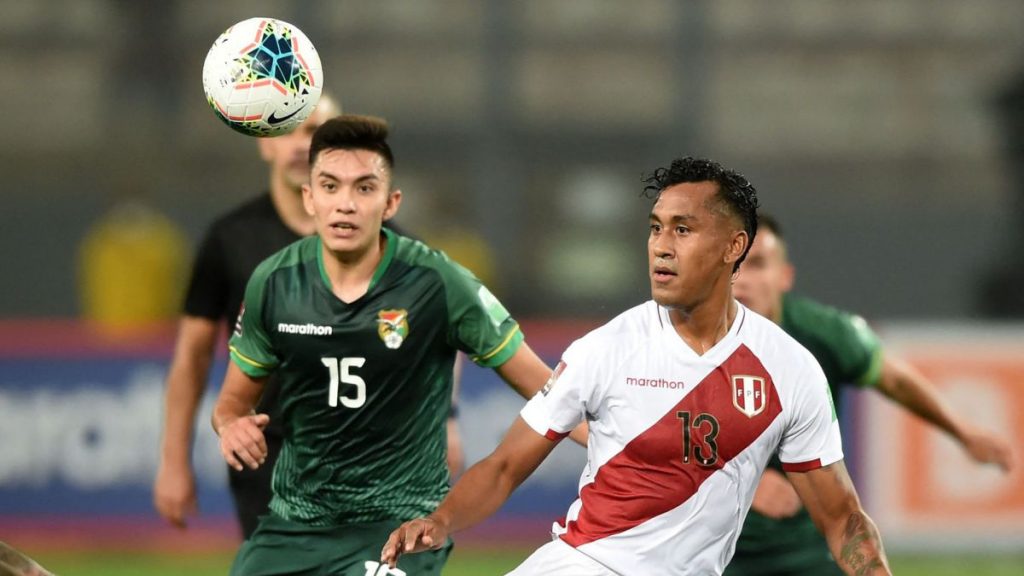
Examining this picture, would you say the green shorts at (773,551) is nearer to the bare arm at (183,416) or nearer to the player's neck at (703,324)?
the player's neck at (703,324)

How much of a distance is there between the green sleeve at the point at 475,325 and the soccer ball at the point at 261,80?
72cm

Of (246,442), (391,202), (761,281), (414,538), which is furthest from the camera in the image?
(761,281)

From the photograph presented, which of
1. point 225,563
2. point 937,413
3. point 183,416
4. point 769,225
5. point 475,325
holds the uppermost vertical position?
point 769,225

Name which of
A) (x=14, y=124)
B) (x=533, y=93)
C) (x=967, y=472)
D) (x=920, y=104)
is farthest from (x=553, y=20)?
(x=967, y=472)

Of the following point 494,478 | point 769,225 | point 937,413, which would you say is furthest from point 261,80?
point 937,413

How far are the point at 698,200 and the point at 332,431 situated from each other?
1.48 metres

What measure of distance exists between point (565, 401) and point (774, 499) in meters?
1.43

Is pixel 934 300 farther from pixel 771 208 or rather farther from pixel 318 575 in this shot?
pixel 318 575

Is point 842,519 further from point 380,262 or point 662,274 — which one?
point 380,262

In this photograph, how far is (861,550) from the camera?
4.78 metres

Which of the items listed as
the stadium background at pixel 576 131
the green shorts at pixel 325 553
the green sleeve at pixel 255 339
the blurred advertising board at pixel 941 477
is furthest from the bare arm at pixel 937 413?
the stadium background at pixel 576 131

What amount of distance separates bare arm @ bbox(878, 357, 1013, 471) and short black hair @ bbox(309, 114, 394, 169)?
2.29 m

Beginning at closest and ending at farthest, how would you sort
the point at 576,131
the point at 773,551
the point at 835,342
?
the point at 773,551 → the point at 835,342 → the point at 576,131

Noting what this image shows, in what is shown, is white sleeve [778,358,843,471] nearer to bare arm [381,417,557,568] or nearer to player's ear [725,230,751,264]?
player's ear [725,230,751,264]
